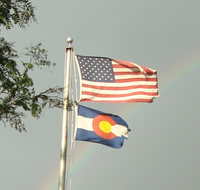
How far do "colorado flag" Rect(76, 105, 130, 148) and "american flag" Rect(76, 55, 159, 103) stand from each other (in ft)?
1.64

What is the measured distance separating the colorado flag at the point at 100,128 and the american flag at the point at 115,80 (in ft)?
1.64

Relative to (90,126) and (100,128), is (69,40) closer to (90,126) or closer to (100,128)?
(90,126)

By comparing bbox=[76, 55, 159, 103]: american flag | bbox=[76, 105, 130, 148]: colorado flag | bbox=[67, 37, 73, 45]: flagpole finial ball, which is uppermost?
bbox=[67, 37, 73, 45]: flagpole finial ball

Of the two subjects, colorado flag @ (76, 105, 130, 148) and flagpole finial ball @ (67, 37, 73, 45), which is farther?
flagpole finial ball @ (67, 37, 73, 45)

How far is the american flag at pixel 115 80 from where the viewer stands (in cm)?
1545

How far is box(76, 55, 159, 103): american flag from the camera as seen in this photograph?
50.7 ft

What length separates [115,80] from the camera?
52.9 ft

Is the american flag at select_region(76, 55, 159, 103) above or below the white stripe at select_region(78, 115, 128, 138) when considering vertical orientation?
above

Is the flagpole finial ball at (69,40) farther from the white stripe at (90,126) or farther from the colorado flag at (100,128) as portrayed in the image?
the white stripe at (90,126)

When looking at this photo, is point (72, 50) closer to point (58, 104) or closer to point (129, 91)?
point (129, 91)

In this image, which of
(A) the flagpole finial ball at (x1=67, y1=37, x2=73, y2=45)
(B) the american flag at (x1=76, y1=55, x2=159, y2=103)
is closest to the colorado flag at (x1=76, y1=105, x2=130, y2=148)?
(B) the american flag at (x1=76, y1=55, x2=159, y2=103)

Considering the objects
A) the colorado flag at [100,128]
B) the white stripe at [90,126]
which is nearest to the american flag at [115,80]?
the colorado flag at [100,128]

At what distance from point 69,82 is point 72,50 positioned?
1536 millimetres

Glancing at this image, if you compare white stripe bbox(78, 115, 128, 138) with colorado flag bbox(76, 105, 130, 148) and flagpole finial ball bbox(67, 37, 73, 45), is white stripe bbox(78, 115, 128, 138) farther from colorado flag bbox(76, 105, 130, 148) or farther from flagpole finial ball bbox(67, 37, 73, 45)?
flagpole finial ball bbox(67, 37, 73, 45)
